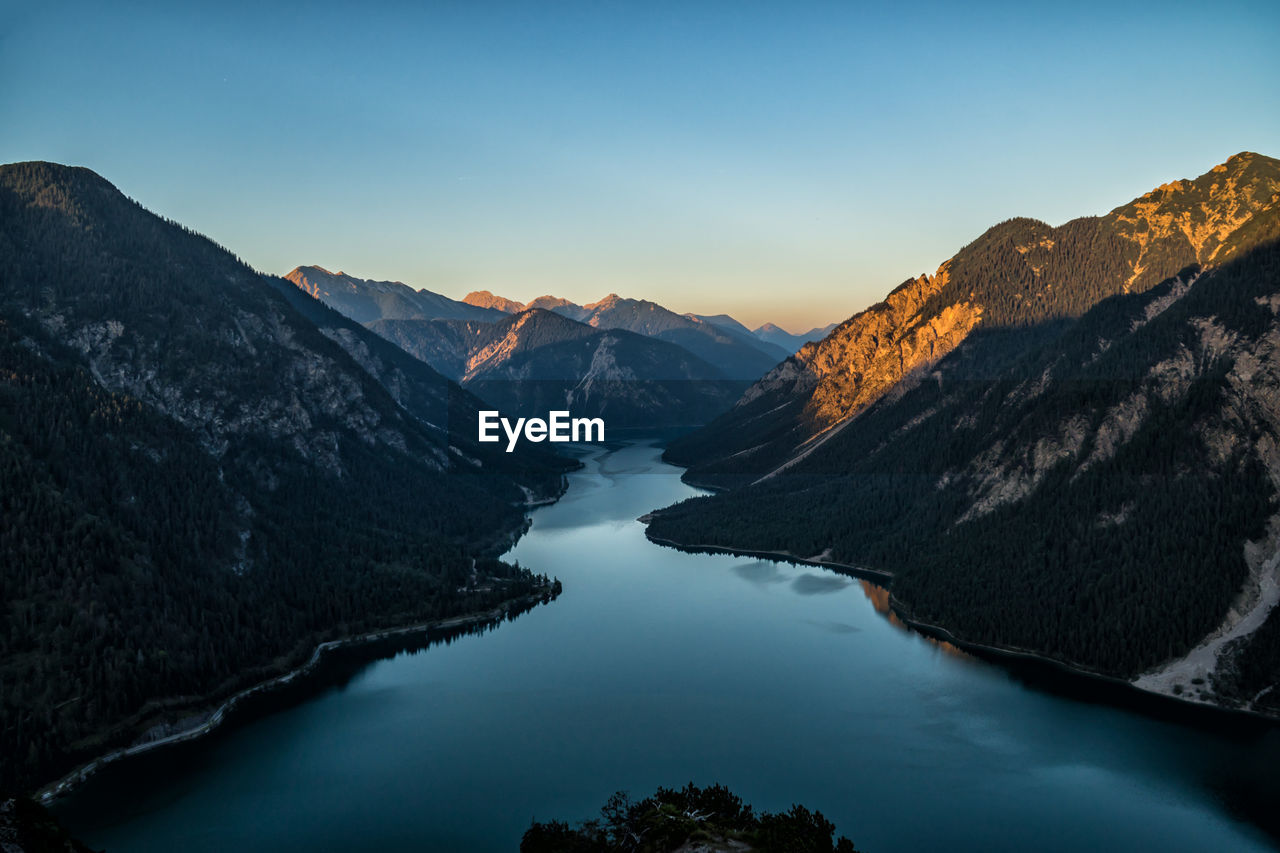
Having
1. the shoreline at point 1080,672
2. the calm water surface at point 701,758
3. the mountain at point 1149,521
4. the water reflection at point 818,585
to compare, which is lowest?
the calm water surface at point 701,758

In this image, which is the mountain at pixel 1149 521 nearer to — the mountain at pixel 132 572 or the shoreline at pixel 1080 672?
the shoreline at pixel 1080 672

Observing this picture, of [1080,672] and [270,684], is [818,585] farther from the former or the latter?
[270,684]

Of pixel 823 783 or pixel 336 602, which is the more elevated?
pixel 336 602

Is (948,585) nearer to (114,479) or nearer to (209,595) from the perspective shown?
(209,595)

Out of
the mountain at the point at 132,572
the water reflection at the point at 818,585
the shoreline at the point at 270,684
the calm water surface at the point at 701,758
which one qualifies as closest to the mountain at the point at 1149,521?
the water reflection at the point at 818,585

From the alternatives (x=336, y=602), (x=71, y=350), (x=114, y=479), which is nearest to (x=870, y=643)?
(x=336, y=602)

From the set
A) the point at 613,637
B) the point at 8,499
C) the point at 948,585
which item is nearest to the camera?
the point at 8,499
